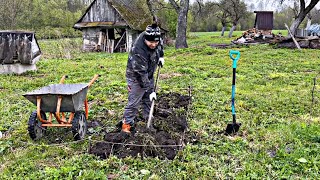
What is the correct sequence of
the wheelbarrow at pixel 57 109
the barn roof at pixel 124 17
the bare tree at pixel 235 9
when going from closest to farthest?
the wheelbarrow at pixel 57 109, the barn roof at pixel 124 17, the bare tree at pixel 235 9

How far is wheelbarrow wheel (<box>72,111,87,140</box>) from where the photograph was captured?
4.16m

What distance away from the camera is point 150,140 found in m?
3.94

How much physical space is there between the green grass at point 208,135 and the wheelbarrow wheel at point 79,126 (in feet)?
0.33

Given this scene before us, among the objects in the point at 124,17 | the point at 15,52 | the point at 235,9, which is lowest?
the point at 15,52

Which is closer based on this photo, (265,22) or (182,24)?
(182,24)

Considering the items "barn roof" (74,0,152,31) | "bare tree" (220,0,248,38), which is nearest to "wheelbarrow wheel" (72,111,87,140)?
"barn roof" (74,0,152,31)

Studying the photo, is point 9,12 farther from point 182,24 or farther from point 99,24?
point 182,24

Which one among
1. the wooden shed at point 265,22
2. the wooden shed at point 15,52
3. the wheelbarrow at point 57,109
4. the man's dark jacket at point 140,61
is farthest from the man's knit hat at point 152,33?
the wooden shed at point 265,22

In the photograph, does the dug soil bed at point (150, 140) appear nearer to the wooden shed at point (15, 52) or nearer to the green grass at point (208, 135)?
the green grass at point (208, 135)

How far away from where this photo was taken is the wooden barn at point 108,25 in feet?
68.6

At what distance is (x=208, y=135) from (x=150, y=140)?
3.20ft

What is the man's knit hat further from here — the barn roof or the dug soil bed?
the barn roof

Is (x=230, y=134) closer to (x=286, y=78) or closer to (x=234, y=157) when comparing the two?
(x=234, y=157)

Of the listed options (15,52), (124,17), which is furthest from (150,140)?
(124,17)
